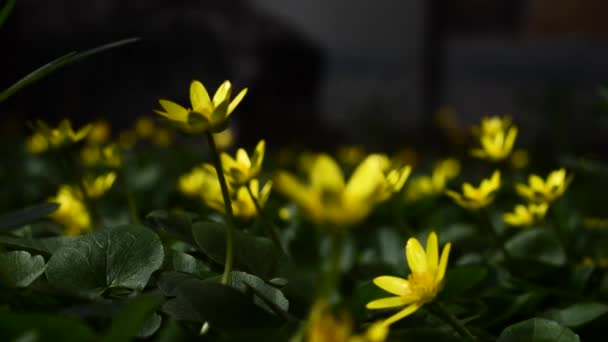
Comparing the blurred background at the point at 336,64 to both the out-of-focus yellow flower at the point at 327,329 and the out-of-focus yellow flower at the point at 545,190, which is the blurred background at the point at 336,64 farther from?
the out-of-focus yellow flower at the point at 327,329

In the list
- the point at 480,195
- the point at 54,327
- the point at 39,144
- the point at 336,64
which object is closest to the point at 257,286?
the point at 54,327

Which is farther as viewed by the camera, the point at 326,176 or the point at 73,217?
the point at 73,217

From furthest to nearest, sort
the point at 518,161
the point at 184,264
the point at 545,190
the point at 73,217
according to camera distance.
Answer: the point at 518,161
the point at 73,217
the point at 545,190
the point at 184,264

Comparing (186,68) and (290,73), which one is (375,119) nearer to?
(290,73)

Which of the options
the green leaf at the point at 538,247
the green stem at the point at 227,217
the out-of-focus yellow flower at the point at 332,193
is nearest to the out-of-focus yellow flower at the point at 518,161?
the green leaf at the point at 538,247

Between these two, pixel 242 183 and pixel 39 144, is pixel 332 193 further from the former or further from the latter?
pixel 39 144

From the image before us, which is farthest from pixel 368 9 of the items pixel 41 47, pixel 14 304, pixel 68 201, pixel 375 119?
pixel 14 304
